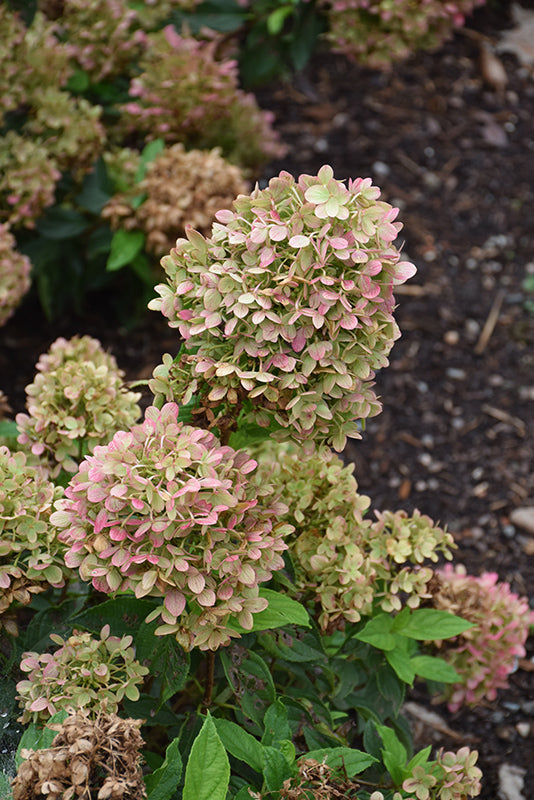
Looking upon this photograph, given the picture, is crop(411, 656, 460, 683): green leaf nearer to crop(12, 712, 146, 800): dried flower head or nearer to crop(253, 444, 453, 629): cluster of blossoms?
crop(253, 444, 453, 629): cluster of blossoms

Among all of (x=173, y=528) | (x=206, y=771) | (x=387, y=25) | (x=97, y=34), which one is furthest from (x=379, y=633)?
(x=387, y=25)

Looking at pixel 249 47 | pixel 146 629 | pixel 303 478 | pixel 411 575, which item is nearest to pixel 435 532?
pixel 411 575

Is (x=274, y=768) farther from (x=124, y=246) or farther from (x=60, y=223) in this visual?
(x=60, y=223)

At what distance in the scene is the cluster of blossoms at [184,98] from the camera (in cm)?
287

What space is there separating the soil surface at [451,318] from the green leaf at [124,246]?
1.87ft

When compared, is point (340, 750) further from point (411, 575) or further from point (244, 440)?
point (244, 440)

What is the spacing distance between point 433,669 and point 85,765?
0.91m

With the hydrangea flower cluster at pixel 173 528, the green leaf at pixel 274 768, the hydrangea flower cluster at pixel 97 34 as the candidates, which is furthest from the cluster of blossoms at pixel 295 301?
the hydrangea flower cluster at pixel 97 34

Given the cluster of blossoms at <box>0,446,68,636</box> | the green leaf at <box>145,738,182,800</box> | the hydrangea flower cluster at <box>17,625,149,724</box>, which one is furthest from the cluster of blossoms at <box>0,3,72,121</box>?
the green leaf at <box>145,738,182,800</box>

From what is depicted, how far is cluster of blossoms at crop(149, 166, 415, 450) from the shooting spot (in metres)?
1.25

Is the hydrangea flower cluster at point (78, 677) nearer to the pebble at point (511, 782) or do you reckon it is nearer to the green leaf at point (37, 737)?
the green leaf at point (37, 737)

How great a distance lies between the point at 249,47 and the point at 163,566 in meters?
2.77

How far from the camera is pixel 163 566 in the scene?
4.09 ft

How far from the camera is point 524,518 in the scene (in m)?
2.87
